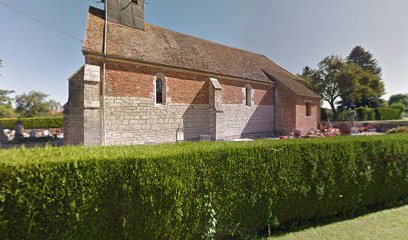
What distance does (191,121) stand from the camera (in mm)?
15500

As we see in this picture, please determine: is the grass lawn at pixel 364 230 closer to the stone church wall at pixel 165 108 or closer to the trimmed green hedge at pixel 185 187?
the trimmed green hedge at pixel 185 187

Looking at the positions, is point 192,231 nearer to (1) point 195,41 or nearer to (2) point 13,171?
(2) point 13,171

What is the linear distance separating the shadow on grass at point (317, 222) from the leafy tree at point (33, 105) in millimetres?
54956

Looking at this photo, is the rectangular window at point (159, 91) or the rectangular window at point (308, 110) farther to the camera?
the rectangular window at point (308, 110)

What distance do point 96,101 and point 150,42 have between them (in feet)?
20.9

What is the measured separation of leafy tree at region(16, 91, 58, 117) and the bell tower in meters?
42.7

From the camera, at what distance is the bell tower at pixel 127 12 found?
1414cm

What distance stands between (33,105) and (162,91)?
159 feet

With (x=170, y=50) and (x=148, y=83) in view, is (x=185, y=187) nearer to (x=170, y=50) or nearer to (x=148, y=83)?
(x=148, y=83)

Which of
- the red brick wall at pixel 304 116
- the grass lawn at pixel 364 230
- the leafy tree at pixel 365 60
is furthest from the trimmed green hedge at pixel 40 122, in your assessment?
the leafy tree at pixel 365 60

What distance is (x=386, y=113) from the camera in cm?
4106

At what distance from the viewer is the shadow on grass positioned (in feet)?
12.9

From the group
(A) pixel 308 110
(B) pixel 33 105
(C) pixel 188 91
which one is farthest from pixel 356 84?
(B) pixel 33 105

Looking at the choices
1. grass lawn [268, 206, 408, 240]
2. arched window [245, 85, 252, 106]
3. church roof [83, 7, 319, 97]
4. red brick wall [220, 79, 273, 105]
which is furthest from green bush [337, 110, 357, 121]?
grass lawn [268, 206, 408, 240]
